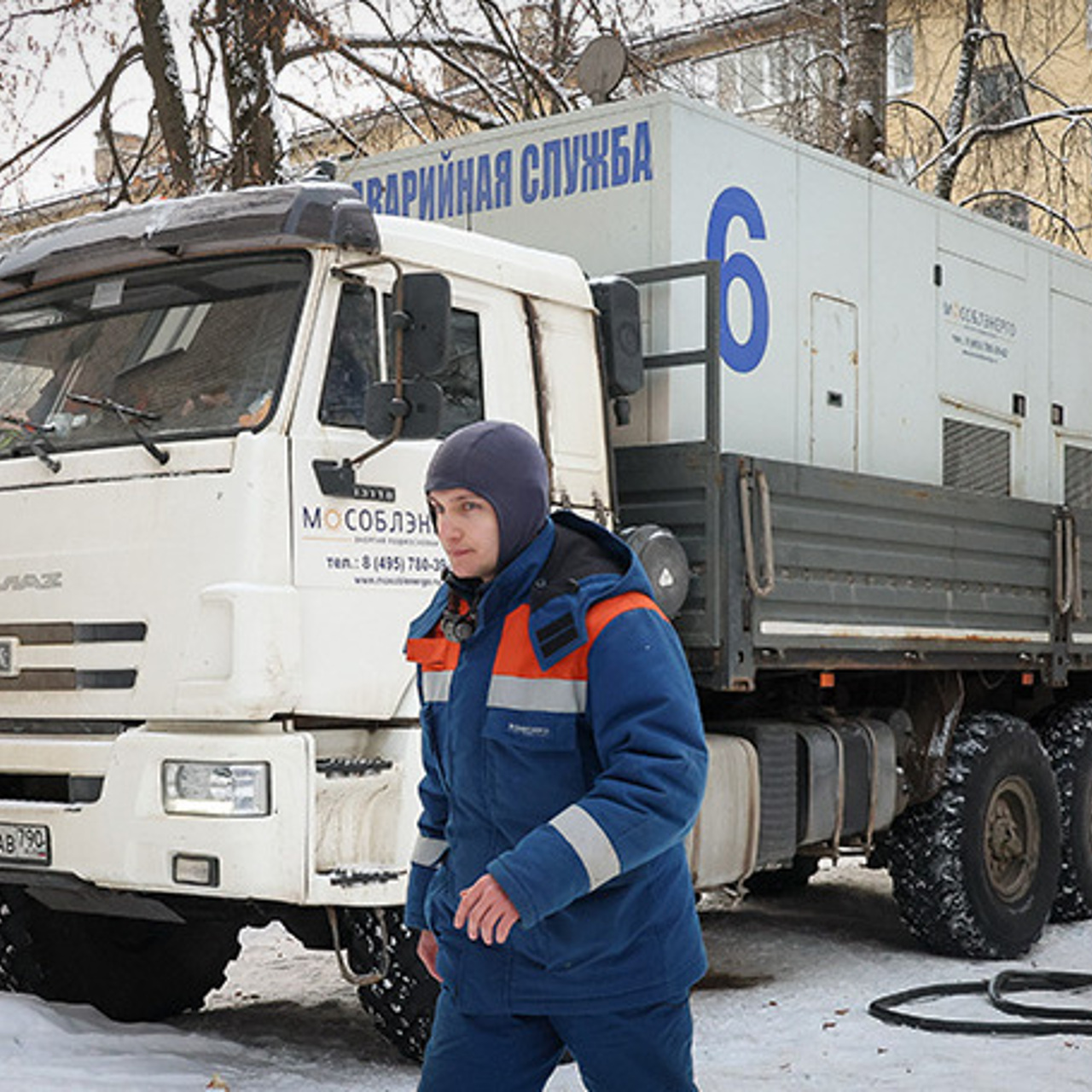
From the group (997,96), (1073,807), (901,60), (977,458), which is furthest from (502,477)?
(901,60)

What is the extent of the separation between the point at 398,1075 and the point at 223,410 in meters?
2.20

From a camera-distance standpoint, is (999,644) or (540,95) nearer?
(999,644)

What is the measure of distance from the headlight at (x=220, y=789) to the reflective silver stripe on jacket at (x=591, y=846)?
101 inches

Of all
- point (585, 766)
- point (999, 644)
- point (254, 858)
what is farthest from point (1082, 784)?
point (585, 766)

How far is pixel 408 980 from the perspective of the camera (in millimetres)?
5848

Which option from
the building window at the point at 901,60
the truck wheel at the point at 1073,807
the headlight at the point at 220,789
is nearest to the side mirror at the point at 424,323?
the headlight at the point at 220,789

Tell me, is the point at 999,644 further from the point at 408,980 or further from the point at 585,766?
the point at 585,766

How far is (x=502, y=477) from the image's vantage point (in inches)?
128

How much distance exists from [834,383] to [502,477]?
520 cm

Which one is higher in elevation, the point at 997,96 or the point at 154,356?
the point at 997,96

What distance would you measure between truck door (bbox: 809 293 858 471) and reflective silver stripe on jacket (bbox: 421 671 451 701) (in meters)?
4.88

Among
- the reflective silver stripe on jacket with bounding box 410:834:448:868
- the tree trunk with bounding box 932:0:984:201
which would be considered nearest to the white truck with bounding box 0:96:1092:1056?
the reflective silver stripe on jacket with bounding box 410:834:448:868

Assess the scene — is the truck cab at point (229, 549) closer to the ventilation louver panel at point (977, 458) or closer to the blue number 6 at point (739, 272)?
the blue number 6 at point (739, 272)

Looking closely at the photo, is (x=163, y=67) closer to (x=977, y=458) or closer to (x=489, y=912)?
(x=977, y=458)
